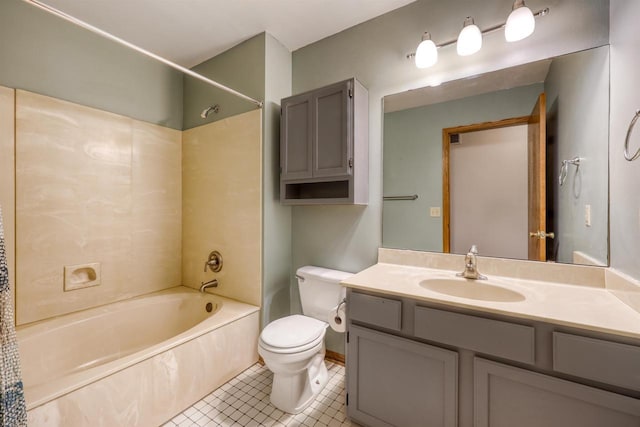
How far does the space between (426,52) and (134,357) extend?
2274 mm

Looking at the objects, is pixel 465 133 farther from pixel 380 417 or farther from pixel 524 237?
pixel 380 417

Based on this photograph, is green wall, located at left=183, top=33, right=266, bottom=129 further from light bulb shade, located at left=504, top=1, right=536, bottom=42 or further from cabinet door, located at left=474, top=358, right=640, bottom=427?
cabinet door, located at left=474, top=358, right=640, bottom=427

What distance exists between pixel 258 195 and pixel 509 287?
64.4 inches

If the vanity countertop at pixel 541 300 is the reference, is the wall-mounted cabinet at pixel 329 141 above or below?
above

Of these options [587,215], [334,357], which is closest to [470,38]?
[587,215]

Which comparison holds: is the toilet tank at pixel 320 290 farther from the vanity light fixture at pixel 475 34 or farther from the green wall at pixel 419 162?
the vanity light fixture at pixel 475 34

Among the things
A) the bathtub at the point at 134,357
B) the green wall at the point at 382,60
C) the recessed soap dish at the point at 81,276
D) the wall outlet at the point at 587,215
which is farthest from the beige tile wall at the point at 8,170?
the wall outlet at the point at 587,215

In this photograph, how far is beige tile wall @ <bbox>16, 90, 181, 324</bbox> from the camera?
5.56 ft

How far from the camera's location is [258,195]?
6.69 feet

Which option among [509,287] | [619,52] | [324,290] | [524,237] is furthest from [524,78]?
[324,290]

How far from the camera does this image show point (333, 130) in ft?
5.76

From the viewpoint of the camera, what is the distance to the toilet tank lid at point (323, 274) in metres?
1.83

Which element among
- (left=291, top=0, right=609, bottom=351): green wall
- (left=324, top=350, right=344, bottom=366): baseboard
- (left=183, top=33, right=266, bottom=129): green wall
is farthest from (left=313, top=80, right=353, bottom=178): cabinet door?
(left=324, top=350, right=344, bottom=366): baseboard

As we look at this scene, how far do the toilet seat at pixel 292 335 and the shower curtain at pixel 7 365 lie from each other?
36.9 inches
